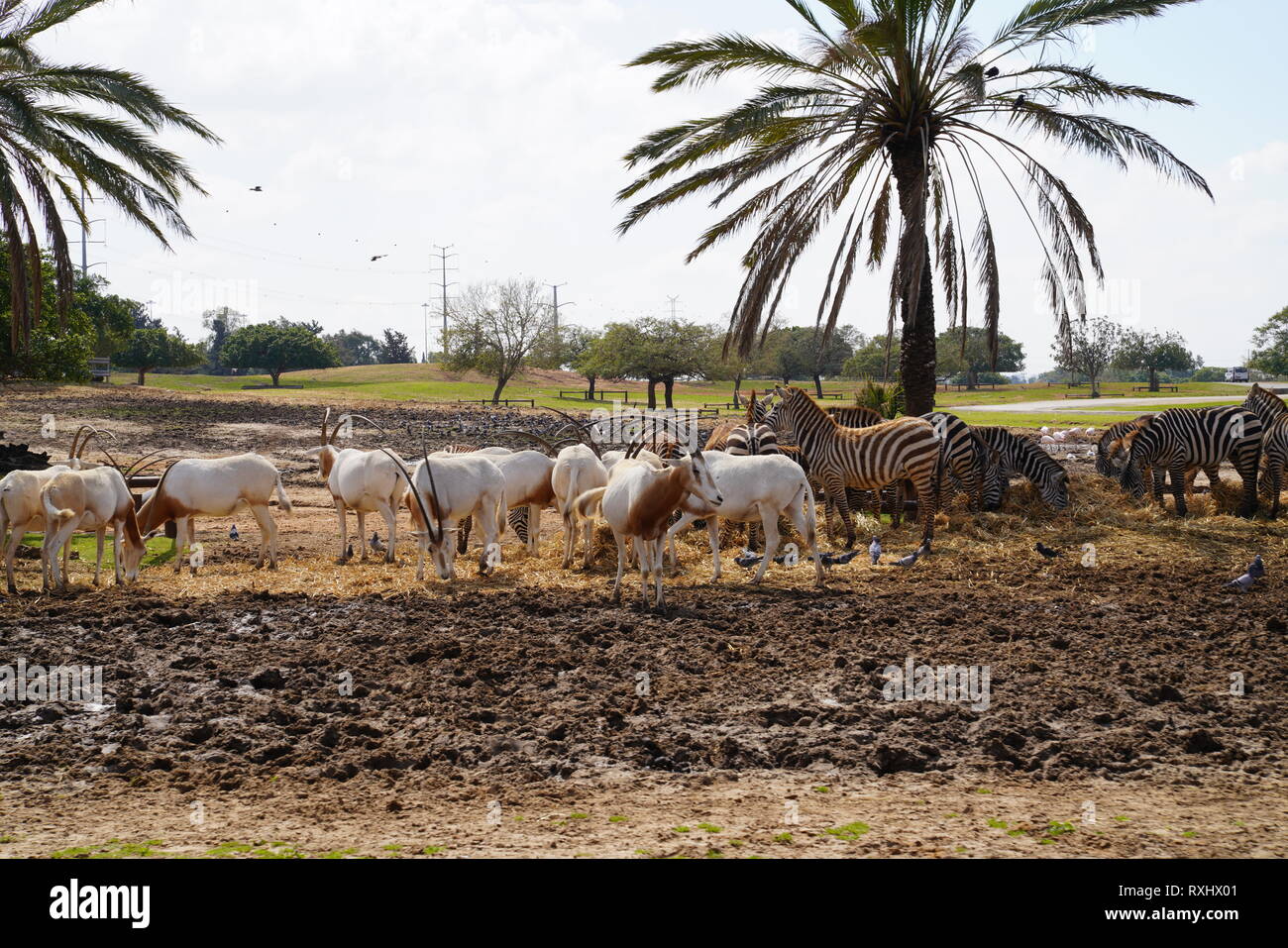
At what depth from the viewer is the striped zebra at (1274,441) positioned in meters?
16.8

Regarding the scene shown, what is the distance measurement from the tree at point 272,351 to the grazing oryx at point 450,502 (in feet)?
285

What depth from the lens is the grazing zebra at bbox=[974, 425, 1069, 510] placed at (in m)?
17.1

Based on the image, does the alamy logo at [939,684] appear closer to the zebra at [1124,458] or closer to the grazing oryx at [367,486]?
the grazing oryx at [367,486]

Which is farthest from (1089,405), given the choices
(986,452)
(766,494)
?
(766,494)

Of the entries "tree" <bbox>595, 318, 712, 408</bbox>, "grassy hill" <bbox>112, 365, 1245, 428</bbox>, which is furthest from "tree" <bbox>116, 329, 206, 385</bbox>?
"tree" <bbox>595, 318, 712, 408</bbox>

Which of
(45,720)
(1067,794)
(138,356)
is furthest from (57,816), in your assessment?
(138,356)

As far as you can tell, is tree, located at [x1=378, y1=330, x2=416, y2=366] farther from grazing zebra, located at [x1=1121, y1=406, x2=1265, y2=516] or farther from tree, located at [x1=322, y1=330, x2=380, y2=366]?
grazing zebra, located at [x1=1121, y1=406, x2=1265, y2=516]

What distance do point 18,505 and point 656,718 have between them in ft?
28.0

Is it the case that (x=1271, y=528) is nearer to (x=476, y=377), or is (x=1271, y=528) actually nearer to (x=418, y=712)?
(x=418, y=712)

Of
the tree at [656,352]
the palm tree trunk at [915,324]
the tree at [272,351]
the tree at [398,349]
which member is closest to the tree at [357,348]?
the tree at [398,349]

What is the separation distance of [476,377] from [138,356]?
93.8ft

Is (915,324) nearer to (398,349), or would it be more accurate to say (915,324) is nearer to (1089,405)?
(1089,405)

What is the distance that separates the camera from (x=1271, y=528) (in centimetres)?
1532
